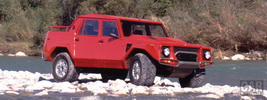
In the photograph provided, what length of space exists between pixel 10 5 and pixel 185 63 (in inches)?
1395

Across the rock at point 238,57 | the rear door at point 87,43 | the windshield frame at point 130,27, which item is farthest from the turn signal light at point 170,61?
the rock at point 238,57

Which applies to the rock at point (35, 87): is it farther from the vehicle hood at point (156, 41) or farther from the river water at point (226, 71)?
the river water at point (226, 71)

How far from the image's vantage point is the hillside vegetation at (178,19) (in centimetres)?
3169

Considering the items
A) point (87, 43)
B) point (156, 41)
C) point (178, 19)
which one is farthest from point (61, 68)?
point (178, 19)

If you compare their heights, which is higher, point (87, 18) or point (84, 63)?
point (87, 18)

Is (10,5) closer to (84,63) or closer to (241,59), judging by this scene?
(241,59)

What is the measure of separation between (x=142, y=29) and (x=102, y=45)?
1.07 metres

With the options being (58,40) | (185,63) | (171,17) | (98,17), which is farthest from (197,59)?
(171,17)

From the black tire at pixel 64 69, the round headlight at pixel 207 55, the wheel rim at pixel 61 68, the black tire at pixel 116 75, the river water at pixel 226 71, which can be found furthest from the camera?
the river water at pixel 226 71

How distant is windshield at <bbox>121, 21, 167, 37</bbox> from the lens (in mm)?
12156

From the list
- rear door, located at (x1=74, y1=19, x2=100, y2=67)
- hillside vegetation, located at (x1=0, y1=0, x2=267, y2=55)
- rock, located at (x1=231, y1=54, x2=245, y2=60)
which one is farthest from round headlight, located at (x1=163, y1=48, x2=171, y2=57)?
hillside vegetation, located at (x1=0, y1=0, x2=267, y2=55)

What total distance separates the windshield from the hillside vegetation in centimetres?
1841

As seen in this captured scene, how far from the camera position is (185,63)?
11070 millimetres

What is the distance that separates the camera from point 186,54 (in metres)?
11.3
